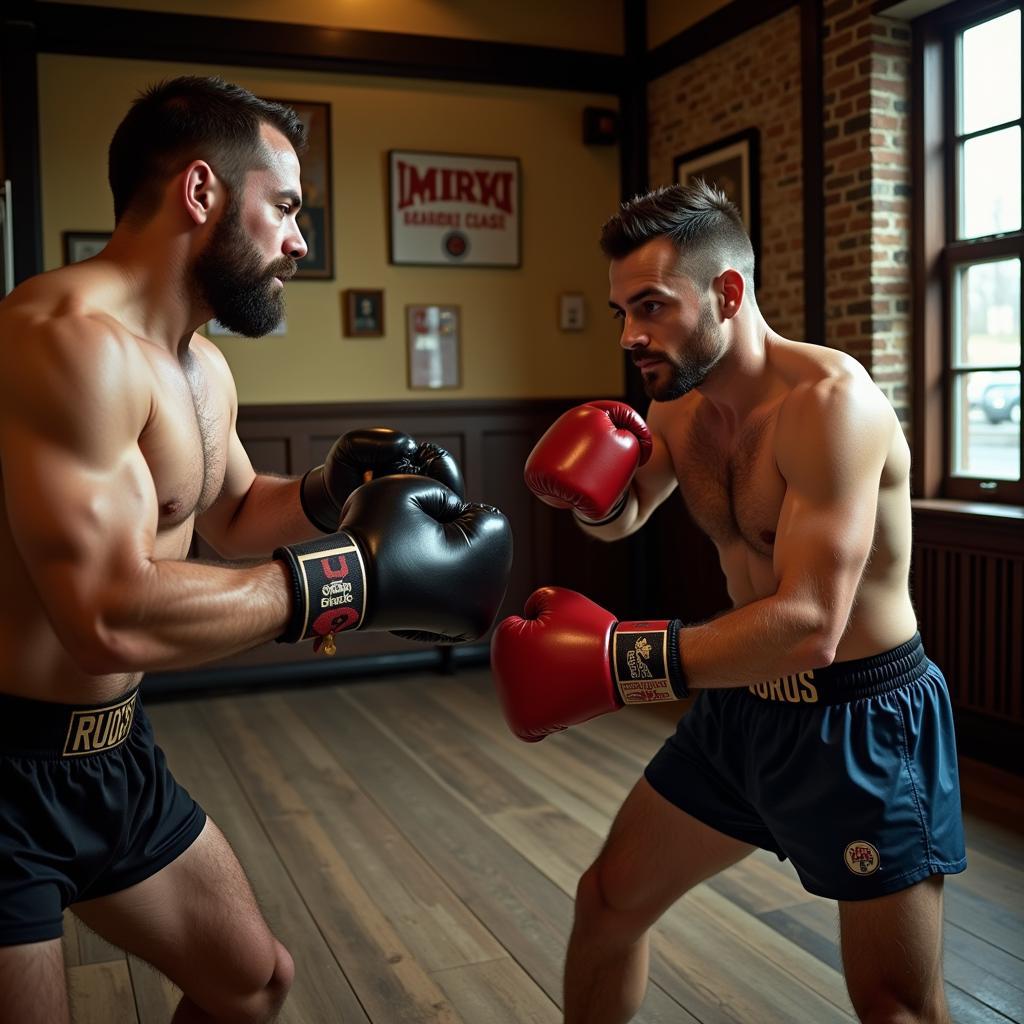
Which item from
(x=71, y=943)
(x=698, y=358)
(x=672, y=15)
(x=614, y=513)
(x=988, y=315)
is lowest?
(x=71, y=943)

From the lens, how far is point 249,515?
6.35ft

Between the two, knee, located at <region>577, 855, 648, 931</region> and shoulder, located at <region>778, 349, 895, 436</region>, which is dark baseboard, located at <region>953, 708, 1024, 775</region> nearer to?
knee, located at <region>577, 855, 648, 931</region>

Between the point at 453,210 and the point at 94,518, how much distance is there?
13.2 feet

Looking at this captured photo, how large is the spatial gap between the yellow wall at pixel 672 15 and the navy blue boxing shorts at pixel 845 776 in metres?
3.72

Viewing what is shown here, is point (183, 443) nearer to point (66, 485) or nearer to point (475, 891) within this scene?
point (66, 485)

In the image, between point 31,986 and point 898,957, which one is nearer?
point 31,986

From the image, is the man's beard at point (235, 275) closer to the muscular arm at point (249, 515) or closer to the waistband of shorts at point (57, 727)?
the muscular arm at point (249, 515)

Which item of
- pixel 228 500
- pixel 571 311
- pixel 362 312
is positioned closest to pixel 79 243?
pixel 362 312

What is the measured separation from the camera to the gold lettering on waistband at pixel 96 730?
4.60 feet

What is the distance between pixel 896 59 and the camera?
382 centimetres

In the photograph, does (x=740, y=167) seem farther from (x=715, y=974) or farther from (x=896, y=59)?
(x=715, y=974)

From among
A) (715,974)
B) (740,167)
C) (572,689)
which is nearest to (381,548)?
(572,689)

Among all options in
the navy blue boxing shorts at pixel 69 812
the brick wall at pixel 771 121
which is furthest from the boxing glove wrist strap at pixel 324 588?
the brick wall at pixel 771 121

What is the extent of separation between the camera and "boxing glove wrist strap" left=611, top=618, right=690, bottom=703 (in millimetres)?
1523
